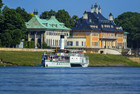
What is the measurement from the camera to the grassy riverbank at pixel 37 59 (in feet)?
490

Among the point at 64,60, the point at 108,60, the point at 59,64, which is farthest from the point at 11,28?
the point at 59,64

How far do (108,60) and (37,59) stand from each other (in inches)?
1003

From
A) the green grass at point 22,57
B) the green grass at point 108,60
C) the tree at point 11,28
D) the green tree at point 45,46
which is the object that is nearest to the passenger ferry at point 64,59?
the green grass at point 22,57

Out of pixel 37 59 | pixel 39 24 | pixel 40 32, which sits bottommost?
pixel 37 59

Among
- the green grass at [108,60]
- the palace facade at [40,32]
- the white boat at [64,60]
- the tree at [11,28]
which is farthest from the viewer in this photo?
the palace facade at [40,32]

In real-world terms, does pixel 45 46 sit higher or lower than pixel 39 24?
lower

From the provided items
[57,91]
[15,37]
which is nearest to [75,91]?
[57,91]

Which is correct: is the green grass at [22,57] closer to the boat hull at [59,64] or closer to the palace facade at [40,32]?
the boat hull at [59,64]

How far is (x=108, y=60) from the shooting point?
174375 millimetres

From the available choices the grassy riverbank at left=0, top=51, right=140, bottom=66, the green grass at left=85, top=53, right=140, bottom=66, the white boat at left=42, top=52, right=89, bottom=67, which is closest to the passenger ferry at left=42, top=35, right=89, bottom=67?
the white boat at left=42, top=52, right=89, bottom=67

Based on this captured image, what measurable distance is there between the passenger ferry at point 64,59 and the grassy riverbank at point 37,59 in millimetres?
6669

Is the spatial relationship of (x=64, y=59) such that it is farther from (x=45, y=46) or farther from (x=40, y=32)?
(x=40, y=32)

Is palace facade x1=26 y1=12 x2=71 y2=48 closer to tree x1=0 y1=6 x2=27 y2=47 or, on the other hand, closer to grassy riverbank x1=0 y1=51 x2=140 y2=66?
tree x1=0 y1=6 x2=27 y2=47

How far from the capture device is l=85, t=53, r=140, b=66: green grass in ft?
551
